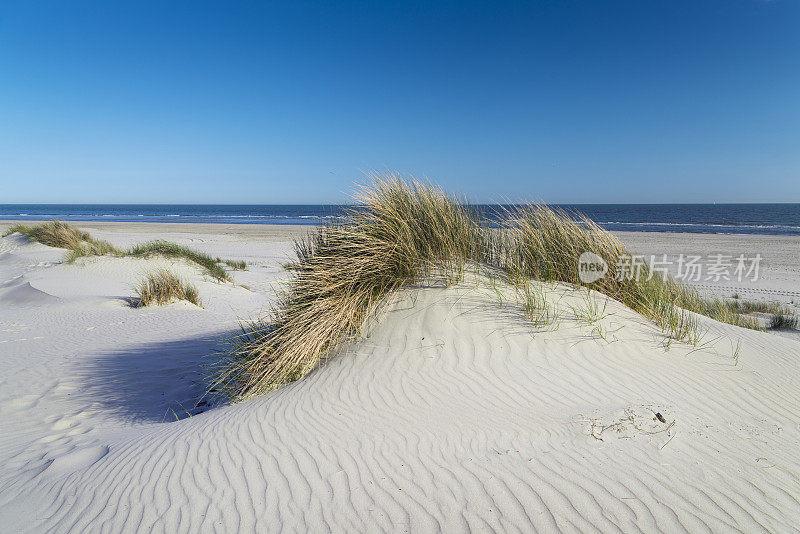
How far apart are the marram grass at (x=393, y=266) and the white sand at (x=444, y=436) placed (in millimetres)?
272

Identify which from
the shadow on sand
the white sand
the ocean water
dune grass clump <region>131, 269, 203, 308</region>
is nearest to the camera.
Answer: the white sand

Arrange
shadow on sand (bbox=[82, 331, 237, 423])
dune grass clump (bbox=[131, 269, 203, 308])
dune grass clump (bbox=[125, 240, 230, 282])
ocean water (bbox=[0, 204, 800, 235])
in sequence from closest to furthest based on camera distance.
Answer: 1. shadow on sand (bbox=[82, 331, 237, 423])
2. dune grass clump (bbox=[131, 269, 203, 308])
3. dune grass clump (bbox=[125, 240, 230, 282])
4. ocean water (bbox=[0, 204, 800, 235])

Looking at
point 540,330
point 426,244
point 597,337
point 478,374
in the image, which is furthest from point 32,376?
point 597,337

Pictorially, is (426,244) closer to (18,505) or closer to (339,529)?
(339,529)

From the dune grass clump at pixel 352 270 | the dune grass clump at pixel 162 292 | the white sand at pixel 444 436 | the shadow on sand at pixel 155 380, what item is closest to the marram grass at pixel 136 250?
the dune grass clump at pixel 162 292

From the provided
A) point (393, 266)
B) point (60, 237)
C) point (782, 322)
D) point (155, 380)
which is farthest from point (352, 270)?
point (60, 237)

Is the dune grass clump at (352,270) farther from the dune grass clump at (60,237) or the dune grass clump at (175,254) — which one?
the dune grass clump at (60,237)

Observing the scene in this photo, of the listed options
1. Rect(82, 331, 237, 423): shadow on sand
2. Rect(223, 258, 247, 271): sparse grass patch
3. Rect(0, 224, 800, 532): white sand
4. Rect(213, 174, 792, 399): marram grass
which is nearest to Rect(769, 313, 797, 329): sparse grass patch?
Rect(0, 224, 800, 532): white sand

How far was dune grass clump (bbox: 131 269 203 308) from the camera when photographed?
29.7ft

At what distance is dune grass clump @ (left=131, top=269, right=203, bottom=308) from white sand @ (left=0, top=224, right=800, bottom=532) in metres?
3.47

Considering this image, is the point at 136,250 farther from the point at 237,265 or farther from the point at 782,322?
the point at 782,322

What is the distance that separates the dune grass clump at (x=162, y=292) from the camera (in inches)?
356

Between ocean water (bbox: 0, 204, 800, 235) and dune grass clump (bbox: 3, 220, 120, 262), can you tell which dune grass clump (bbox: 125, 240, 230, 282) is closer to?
dune grass clump (bbox: 3, 220, 120, 262)

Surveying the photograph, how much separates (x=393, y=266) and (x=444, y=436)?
226 centimetres
